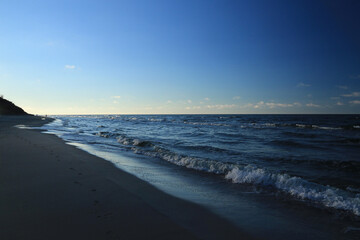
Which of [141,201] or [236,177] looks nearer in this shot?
[141,201]

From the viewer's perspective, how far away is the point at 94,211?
386cm

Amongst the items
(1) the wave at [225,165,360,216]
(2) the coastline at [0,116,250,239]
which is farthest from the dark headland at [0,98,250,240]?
(1) the wave at [225,165,360,216]

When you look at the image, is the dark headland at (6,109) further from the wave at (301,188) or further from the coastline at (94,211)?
the wave at (301,188)

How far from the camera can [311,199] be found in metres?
Answer: 5.28

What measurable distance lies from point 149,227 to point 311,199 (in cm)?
447

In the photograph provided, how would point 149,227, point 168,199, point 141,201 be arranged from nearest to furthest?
1. point 149,227
2. point 141,201
3. point 168,199

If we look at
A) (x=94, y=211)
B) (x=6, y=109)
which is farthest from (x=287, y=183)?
(x=6, y=109)

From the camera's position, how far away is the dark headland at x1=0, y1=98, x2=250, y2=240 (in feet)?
10.4

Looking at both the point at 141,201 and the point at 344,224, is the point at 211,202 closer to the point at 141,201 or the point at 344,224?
the point at 141,201

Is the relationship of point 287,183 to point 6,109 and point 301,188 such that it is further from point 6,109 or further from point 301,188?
point 6,109

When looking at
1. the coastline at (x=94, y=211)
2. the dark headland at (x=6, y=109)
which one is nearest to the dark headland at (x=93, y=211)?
the coastline at (x=94, y=211)

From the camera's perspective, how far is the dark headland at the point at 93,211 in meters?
3.16

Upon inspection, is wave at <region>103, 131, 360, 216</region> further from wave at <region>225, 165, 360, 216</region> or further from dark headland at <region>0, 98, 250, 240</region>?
dark headland at <region>0, 98, 250, 240</region>

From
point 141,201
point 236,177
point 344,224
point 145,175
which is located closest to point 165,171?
point 145,175
